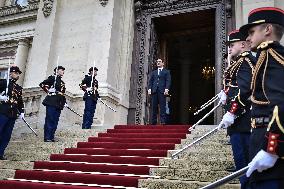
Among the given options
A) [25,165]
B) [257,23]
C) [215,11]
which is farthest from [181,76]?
[257,23]

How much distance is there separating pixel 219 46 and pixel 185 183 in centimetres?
742

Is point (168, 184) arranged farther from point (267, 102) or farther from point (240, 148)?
point (267, 102)

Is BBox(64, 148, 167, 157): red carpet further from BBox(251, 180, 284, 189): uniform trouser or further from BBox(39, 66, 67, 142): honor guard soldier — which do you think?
BBox(251, 180, 284, 189): uniform trouser

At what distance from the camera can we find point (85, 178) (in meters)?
4.81

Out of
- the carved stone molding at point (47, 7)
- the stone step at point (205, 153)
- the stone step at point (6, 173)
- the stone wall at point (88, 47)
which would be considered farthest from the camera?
the carved stone molding at point (47, 7)

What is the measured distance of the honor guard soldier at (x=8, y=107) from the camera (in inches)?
253

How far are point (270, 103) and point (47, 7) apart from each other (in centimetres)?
1201

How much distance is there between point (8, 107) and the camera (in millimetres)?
6539

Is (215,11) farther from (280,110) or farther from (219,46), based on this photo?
(280,110)

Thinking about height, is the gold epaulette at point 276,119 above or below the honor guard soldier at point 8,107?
below

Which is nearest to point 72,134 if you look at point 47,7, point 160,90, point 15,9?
point 160,90

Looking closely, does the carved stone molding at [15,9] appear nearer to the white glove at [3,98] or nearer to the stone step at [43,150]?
the white glove at [3,98]

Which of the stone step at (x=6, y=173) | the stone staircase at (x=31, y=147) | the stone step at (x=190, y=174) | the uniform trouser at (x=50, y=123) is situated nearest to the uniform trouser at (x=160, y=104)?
the stone staircase at (x=31, y=147)

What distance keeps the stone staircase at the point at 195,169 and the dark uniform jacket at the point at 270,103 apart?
5.76 feet
